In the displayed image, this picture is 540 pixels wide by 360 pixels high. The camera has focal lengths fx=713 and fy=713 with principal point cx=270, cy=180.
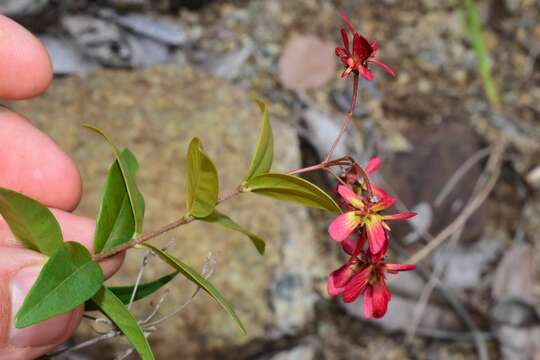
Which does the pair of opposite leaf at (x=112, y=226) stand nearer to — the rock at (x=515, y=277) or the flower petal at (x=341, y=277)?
the flower petal at (x=341, y=277)

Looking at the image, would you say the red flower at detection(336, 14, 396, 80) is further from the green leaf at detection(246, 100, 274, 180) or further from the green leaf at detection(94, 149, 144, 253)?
the green leaf at detection(94, 149, 144, 253)

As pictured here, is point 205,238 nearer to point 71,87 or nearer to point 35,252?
point 71,87

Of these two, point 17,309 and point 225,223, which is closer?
point 17,309

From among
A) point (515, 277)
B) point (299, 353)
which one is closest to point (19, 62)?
point (299, 353)

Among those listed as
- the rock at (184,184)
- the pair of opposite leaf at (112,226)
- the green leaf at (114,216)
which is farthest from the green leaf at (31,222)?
the rock at (184,184)

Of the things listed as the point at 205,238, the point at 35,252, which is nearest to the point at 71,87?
the point at 205,238

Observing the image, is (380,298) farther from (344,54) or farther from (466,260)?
(466,260)
